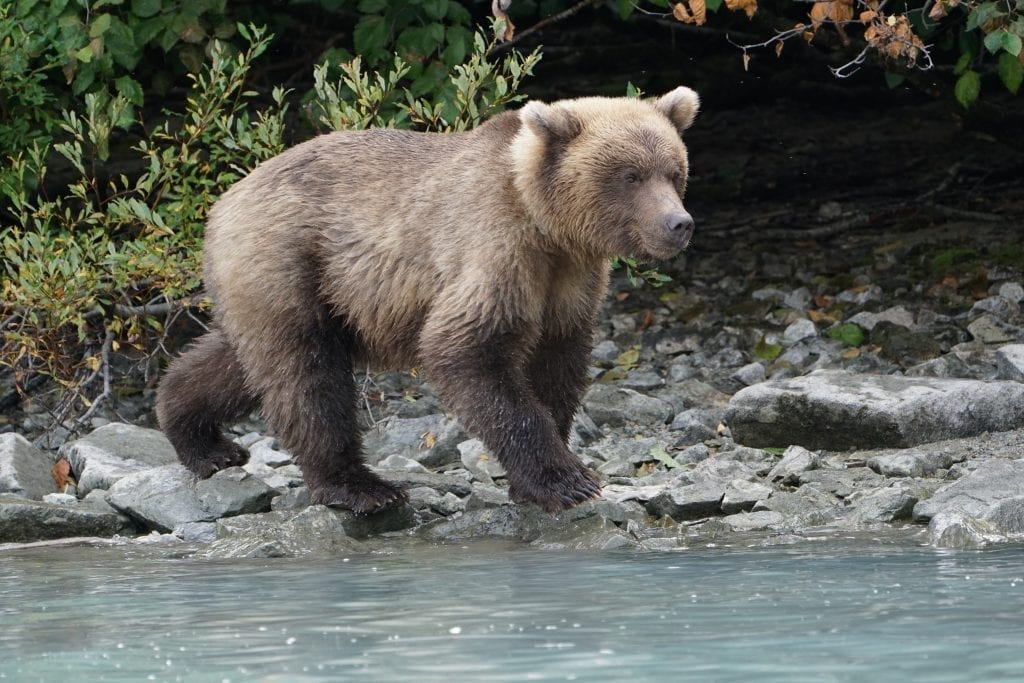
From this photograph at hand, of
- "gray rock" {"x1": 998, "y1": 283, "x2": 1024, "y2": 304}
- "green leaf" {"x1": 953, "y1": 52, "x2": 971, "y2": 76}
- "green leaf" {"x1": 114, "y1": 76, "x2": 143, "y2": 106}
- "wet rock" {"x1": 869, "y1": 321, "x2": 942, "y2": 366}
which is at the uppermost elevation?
"green leaf" {"x1": 953, "y1": 52, "x2": 971, "y2": 76}

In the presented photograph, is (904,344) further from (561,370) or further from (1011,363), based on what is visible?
(561,370)

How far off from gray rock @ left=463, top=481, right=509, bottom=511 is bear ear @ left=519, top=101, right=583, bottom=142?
1.65m

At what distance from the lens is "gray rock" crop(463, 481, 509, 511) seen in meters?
7.04

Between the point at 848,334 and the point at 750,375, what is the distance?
102 cm

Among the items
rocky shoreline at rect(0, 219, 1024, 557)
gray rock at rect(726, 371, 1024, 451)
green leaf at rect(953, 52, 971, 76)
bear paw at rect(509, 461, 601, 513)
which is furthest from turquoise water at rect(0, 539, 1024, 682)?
green leaf at rect(953, 52, 971, 76)

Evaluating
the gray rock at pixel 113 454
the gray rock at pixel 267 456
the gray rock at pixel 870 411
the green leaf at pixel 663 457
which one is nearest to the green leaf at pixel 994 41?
the gray rock at pixel 870 411

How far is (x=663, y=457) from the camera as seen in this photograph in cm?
795

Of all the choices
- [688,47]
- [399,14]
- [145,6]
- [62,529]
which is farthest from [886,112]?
[62,529]

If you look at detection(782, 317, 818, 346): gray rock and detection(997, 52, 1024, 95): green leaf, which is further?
detection(782, 317, 818, 346): gray rock

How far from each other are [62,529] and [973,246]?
24.4 ft

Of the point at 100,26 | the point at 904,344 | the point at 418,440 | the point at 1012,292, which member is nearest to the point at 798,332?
the point at 904,344

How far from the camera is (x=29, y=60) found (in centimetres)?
941

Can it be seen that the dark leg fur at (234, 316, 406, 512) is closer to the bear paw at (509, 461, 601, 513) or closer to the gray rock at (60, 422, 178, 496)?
A: the bear paw at (509, 461, 601, 513)

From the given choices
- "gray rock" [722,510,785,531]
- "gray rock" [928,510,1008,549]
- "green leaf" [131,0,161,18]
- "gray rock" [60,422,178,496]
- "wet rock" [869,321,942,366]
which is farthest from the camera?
"wet rock" [869,321,942,366]
